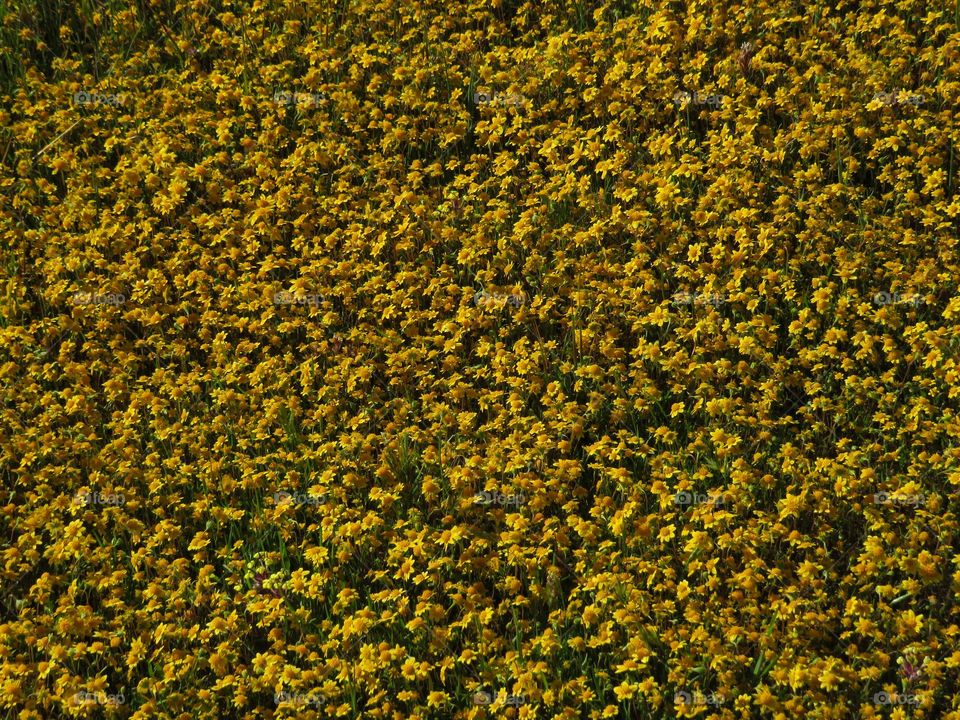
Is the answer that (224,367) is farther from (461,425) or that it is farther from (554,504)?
(554,504)

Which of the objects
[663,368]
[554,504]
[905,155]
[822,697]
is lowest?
[822,697]

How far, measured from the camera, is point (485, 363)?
6.62m

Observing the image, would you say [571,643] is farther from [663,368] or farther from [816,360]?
[816,360]

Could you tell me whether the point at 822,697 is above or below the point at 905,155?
below

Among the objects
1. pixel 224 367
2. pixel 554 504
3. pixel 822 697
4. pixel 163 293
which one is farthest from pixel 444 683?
pixel 163 293

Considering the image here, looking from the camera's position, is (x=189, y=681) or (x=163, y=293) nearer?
(x=189, y=681)

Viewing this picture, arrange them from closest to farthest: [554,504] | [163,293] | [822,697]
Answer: [822,697] → [554,504] → [163,293]

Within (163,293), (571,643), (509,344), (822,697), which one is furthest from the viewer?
(163,293)

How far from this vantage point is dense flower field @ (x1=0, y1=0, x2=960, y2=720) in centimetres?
528

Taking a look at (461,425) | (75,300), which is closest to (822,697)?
(461,425)

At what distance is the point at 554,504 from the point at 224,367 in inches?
87.6

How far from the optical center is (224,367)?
22.4 feet

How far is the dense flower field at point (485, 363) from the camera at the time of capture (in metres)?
5.28

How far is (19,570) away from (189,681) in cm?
125
